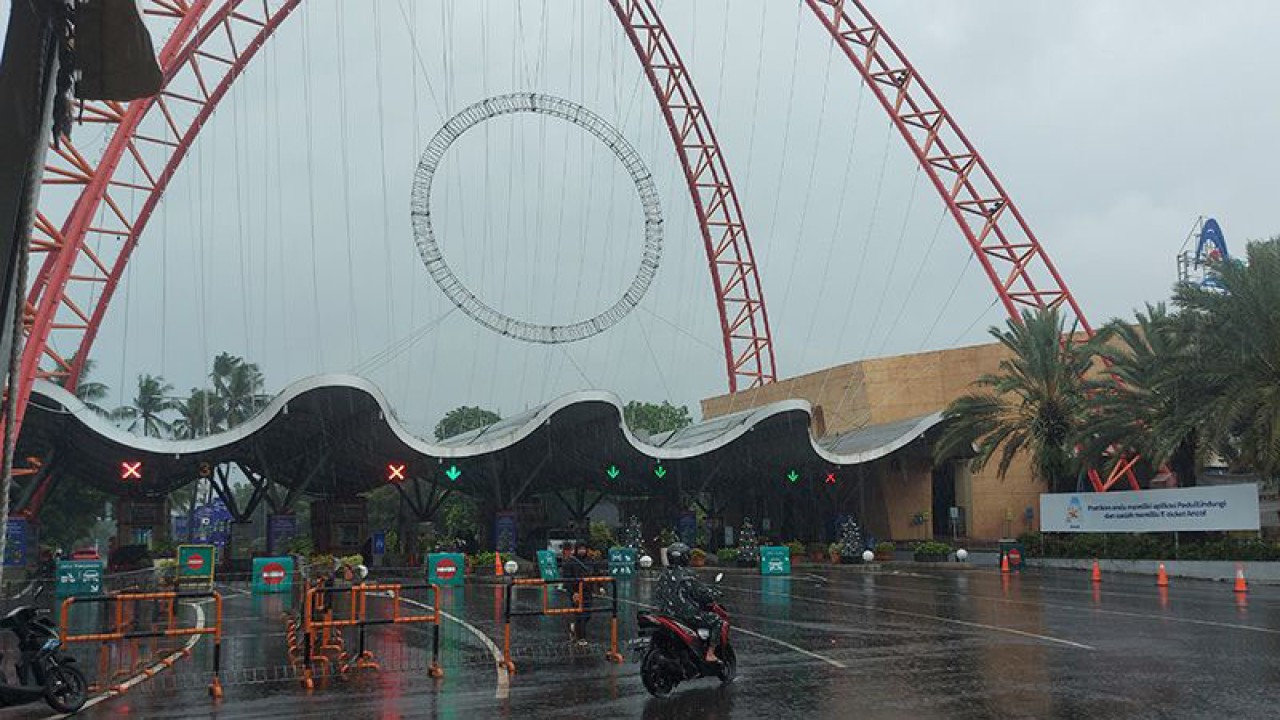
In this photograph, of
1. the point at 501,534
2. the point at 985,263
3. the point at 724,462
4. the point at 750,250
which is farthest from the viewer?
the point at 750,250

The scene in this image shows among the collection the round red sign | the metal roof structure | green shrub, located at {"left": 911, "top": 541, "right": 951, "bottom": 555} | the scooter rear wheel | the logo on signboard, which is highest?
the metal roof structure

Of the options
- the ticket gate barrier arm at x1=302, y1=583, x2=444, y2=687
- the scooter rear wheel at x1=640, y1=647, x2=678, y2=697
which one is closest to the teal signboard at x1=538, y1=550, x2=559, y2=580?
the ticket gate barrier arm at x1=302, y1=583, x2=444, y2=687

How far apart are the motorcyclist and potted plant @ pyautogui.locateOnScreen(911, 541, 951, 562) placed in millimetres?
34795

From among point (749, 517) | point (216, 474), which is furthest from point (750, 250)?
point (216, 474)

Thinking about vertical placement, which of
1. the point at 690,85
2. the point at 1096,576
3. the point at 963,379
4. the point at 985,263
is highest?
the point at 690,85

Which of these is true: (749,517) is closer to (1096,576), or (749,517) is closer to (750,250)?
(750,250)

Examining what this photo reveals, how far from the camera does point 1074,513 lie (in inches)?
1592

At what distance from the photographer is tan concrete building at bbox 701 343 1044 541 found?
165ft

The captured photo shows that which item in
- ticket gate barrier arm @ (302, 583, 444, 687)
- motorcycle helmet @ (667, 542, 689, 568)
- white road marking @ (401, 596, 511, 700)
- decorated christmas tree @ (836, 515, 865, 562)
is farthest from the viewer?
decorated christmas tree @ (836, 515, 865, 562)

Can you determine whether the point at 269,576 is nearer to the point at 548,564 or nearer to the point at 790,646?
the point at 548,564

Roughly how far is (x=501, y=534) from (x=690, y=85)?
33668 millimetres

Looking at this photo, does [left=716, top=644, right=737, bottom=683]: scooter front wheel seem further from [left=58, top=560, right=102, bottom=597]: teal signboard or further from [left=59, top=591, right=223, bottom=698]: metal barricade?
[left=58, top=560, right=102, bottom=597]: teal signboard

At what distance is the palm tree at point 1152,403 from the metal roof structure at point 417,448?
890cm

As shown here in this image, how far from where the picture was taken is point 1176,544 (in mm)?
35812
